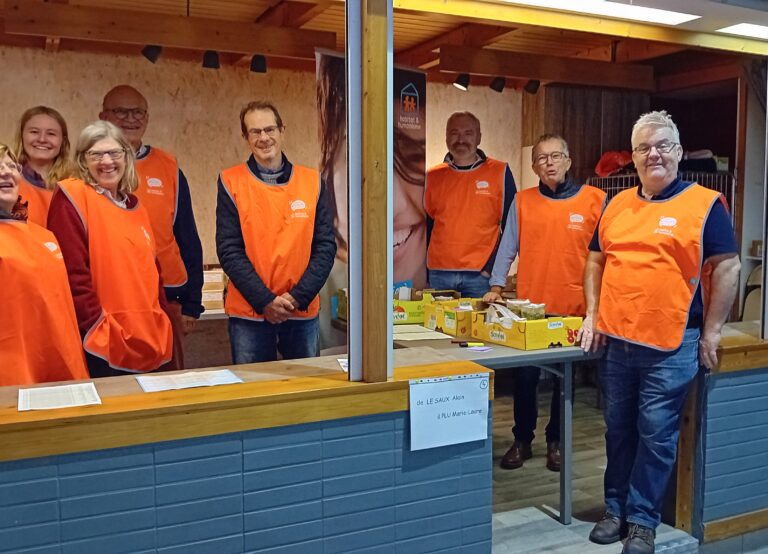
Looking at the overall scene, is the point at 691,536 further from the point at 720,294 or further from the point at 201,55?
the point at 201,55

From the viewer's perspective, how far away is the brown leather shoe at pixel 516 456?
4125mm

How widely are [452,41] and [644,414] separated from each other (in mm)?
3734

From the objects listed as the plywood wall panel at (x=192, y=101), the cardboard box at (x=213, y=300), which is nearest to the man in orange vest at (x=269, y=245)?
the cardboard box at (x=213, y=300)

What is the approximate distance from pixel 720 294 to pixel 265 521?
5.94ft

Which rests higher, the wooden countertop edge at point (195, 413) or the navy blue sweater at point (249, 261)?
the navy blue sweater at point (249, 261)

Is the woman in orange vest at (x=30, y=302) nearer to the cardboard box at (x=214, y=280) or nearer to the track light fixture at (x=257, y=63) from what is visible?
the track light fixture at (x=257, y=63)

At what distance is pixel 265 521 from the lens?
214 centimetres

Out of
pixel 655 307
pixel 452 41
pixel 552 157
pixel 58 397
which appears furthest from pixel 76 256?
pixel 452 41

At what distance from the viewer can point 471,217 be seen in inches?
181

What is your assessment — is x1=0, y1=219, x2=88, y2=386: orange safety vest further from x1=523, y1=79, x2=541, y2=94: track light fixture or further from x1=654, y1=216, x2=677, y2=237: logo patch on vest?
x1=523, y1=79, x2=541, y2=94: track light fixture

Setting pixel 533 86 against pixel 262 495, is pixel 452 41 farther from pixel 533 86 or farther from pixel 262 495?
pixel 262 495

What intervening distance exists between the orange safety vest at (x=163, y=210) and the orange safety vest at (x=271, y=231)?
16.4 inches

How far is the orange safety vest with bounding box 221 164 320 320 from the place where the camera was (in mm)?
3297

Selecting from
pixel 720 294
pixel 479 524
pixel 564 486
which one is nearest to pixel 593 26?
pixel 720 294
